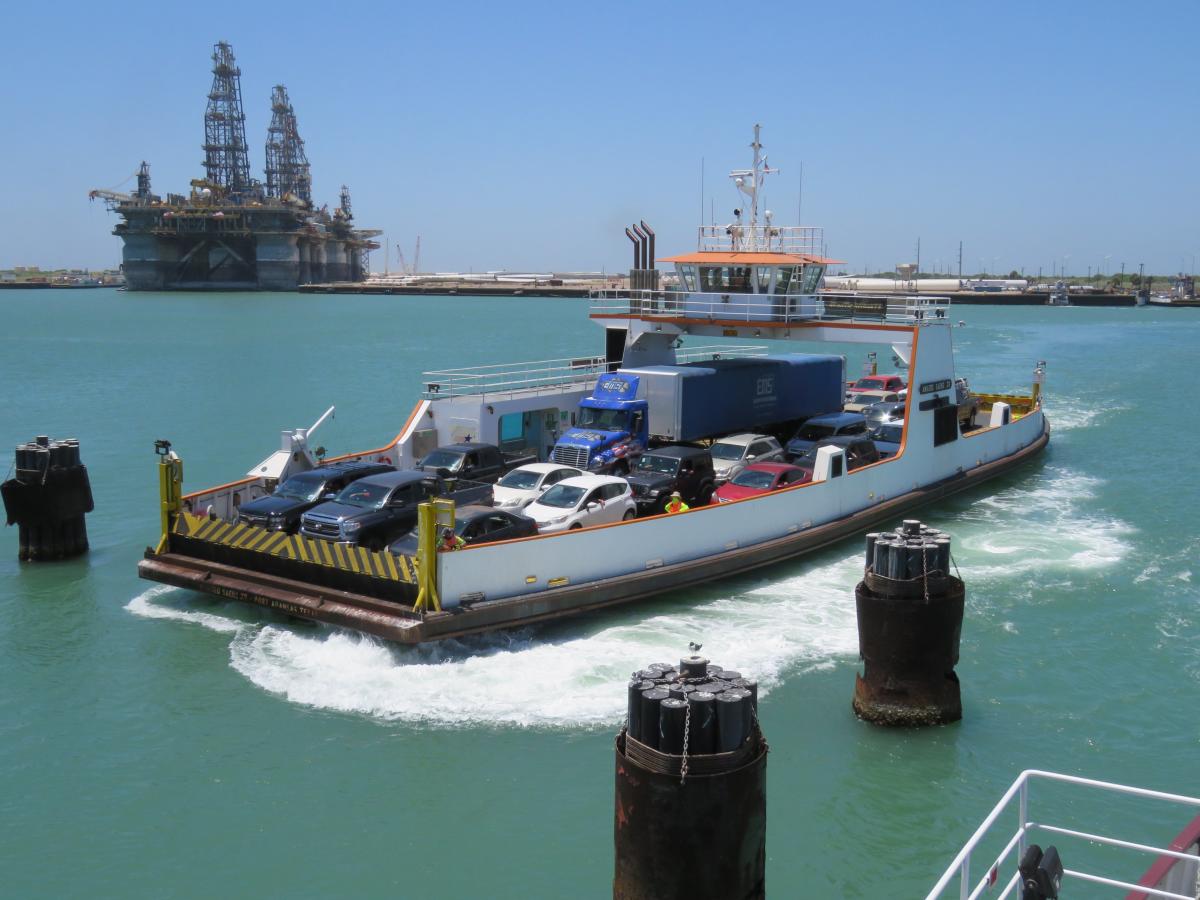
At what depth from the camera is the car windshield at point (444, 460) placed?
787 inches

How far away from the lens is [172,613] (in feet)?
56.6

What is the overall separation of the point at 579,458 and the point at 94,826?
11976 mm

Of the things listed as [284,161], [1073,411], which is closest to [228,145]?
[284,161]

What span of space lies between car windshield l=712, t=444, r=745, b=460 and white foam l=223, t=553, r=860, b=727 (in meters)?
5.49

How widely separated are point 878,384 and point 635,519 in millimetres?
20916

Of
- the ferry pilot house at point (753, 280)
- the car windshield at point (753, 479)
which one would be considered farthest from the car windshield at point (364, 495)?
the ferry pilot house at point (753, 280)

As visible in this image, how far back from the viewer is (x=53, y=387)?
5138 centimetres

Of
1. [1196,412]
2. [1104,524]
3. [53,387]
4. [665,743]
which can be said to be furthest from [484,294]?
[665,743]

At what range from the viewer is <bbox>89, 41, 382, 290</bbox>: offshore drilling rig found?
145625 millimetres

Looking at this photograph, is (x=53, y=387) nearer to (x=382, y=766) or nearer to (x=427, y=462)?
(x=427, y=462)

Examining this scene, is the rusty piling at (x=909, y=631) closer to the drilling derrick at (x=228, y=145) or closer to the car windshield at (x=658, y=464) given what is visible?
the car windshield at (x=658, y=464)

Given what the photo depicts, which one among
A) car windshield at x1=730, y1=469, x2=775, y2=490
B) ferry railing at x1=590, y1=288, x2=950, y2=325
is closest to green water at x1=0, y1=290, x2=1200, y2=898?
car windshield at x1=730, y1=469, x2=775, y2=490

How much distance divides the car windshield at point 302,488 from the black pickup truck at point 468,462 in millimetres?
2042

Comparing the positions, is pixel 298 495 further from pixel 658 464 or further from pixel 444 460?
pixel 658 464
